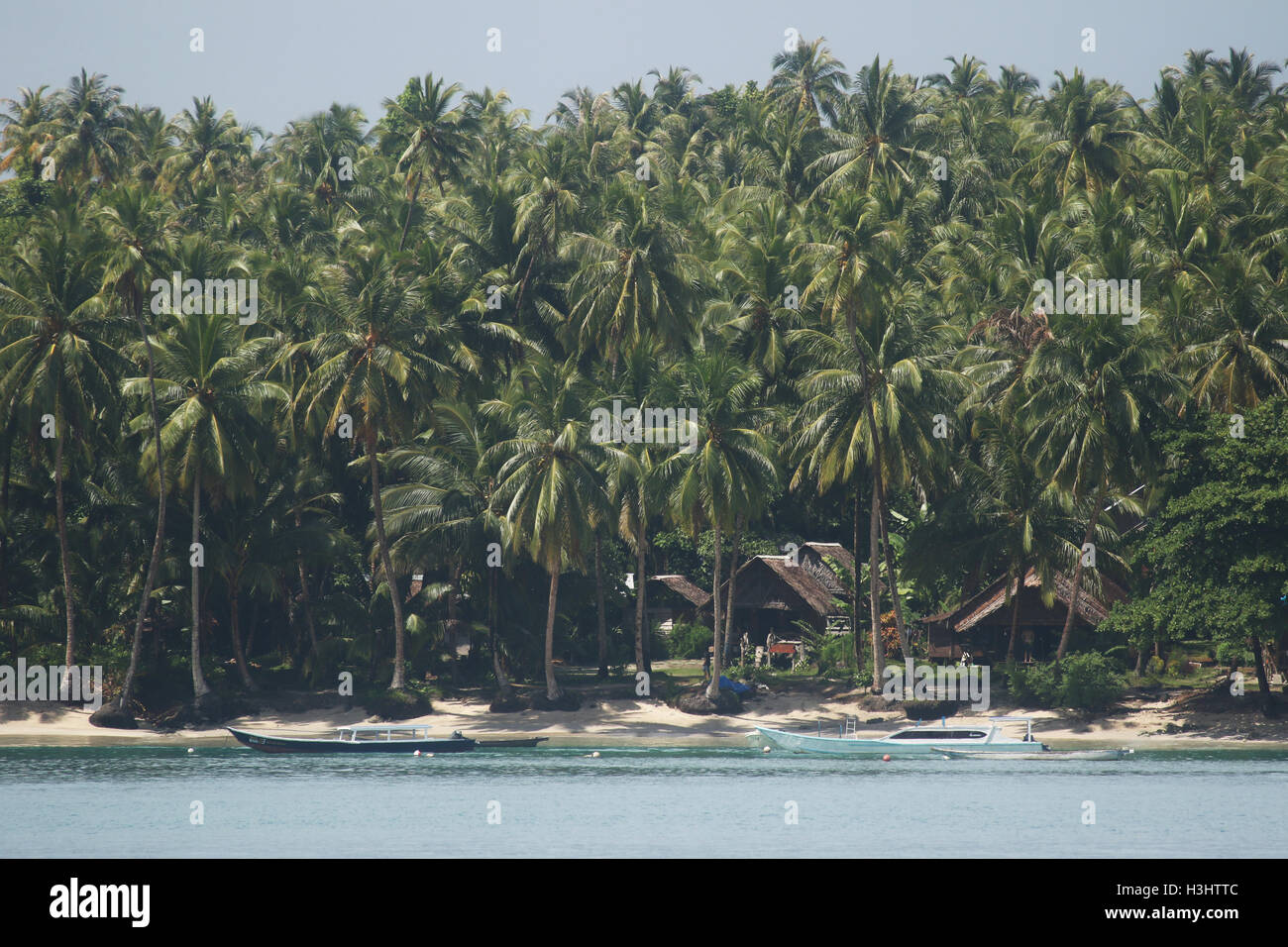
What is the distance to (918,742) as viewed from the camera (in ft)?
170

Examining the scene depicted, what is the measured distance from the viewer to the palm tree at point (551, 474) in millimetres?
54688

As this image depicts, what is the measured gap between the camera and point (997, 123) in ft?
286

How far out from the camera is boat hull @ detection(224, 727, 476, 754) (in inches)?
2004

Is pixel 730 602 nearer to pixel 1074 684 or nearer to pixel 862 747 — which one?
pixel 862 747

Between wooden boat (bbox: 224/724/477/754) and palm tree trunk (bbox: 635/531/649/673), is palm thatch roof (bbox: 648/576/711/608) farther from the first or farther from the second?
wooden boat (bbox: 224/724/477/754)

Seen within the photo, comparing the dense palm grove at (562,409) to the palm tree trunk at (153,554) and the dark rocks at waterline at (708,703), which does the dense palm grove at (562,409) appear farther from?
the dark rocks at waterline at (708,703)

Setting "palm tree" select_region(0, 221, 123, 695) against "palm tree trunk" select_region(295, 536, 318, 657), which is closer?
"palm tree" select_region(0, 221, 123, 695)

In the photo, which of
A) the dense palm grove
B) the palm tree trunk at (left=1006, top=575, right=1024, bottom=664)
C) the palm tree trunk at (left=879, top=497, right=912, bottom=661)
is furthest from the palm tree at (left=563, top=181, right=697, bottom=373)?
the palm tree trunk at (left=1006, top=575, right=1024, bottom=664)

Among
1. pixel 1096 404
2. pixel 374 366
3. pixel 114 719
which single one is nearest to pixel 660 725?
pixel 374 366

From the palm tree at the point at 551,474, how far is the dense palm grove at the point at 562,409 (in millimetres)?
153

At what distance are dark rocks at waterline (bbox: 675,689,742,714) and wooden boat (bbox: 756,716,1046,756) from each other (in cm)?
479

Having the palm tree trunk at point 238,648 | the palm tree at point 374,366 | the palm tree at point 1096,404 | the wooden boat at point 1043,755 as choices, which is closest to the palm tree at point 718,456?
the palm tree at point 374,366

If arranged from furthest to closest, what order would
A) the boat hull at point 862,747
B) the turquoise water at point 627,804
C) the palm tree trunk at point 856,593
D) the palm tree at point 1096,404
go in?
the palm tree trunk at point 856,593
the palm tree at point 1096,404
the boat hull at point 862,747
the turquoise water at point 627,804
